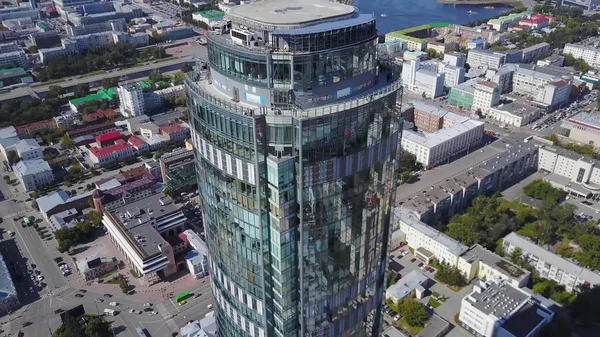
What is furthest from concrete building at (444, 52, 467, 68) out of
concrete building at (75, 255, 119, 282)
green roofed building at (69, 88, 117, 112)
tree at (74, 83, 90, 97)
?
concrete building at (75, 255, 119, 282)

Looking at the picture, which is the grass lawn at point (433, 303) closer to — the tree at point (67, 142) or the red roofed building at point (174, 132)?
the red roofed building at point (174, 132)

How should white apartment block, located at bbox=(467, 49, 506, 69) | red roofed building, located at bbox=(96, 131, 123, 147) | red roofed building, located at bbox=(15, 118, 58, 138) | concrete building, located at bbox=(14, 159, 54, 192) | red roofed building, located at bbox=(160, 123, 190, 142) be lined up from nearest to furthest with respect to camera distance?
concrete building, located at bbox=(14, 159, 54, 192) < red roofed building, located at bbox=(96, 131, 123, 147) < red roofed building, located at bbox=(160, 123, 190, 142) < red roofed building, located at bbox=(15, 118, 58, 138) < white apartment block, located at bbox=(467, 49, 506, 69)

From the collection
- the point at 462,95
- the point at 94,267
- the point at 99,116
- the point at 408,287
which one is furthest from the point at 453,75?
the point at 94,267

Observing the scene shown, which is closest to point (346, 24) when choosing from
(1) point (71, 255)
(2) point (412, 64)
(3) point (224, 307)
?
(3) point (224, 307)

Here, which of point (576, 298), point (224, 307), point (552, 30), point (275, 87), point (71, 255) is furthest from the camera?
point (552, 30)

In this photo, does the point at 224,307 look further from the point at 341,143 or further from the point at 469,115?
the point at 469,115

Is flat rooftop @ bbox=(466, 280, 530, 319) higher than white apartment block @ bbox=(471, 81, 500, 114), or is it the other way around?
white apartment block @ bbox=(471, 81, 500, 114)

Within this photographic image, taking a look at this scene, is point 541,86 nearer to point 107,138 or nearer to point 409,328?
point 409,328

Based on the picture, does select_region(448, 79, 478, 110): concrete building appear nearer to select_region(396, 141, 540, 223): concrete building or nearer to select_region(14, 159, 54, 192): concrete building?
select_region(396, 141, 540, 223): concrete building
